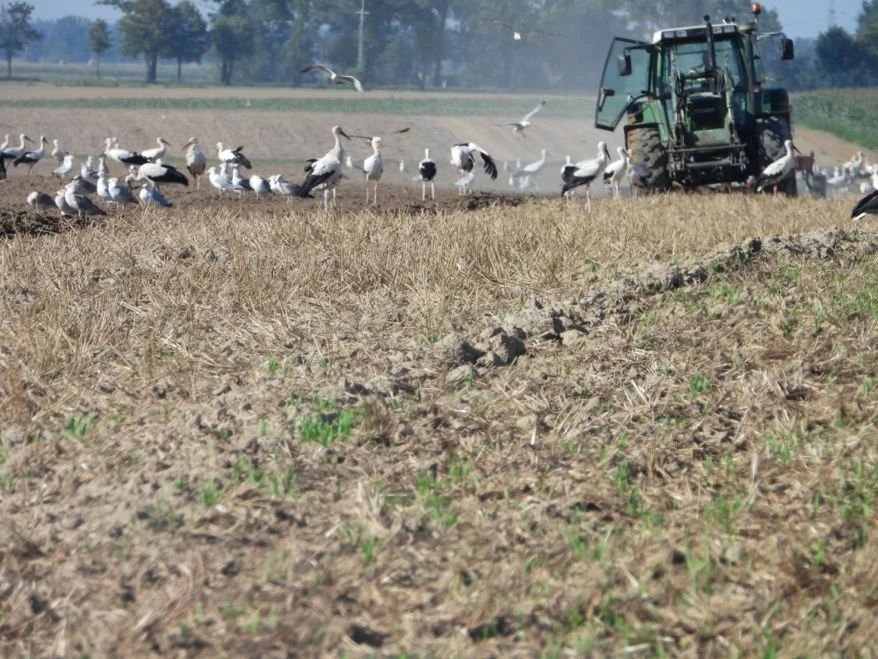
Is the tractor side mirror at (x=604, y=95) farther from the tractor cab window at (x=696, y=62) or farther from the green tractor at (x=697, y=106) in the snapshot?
the tractor cab window at (x=696, y=62)

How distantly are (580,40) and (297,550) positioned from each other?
307ft

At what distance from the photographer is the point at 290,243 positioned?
36.8 ft

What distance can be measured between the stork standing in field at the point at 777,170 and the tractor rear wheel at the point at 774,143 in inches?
9.3

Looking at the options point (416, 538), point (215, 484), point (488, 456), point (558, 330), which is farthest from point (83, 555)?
point (558, 330)

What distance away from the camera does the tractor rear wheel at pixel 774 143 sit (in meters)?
18.8

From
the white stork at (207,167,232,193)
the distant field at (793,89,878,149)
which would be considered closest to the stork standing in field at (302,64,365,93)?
the white stork at (207,167,232,193)

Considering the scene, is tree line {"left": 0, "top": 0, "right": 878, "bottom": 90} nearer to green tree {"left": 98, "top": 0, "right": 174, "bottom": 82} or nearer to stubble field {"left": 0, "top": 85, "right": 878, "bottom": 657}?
green tree {"left": 98, "top": 0, "right": 174, "bottom": 82}

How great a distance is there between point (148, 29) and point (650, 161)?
85.9 meters

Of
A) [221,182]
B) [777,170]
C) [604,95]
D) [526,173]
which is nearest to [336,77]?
[221,182]

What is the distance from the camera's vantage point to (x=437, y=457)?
18.1 feet

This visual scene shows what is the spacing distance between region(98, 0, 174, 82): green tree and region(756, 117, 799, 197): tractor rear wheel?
273 ft

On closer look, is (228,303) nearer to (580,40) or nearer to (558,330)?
(558,330)

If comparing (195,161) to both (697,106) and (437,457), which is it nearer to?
(697,106)

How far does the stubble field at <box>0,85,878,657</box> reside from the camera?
163 inches
